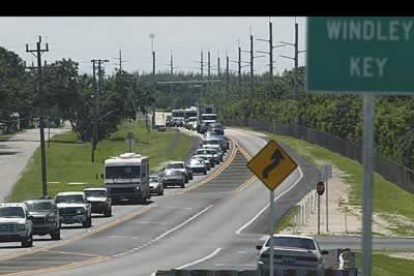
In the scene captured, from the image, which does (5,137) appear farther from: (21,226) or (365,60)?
(365,60)

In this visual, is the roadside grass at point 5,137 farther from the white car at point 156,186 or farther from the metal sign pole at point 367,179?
the metal sign pole at point 367,179

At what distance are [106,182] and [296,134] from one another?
57.1 meters

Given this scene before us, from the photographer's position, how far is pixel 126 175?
6153 centimetres

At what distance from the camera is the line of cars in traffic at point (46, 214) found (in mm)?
40531

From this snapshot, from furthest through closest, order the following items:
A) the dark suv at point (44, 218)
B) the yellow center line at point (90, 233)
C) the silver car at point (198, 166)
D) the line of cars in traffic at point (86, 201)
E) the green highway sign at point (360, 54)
Result: the silver car at point (198, 166) → the dark suv at point (44, 218) → the line of cars in traffic at point (86, 201) → the yellow center line at point (90, 233) → the green highway sign at point (360, 54)

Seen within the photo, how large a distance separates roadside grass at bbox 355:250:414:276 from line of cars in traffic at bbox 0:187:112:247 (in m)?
12.2

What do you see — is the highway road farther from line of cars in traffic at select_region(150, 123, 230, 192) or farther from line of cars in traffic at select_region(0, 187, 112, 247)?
line of cars in traffic at select_region(150, 123, 230, 192)

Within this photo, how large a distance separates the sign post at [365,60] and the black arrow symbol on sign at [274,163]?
9.13 m

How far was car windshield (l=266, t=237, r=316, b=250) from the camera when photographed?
28625 mm

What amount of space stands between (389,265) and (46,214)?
Result: 15.1 m

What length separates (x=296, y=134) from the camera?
117625 mm

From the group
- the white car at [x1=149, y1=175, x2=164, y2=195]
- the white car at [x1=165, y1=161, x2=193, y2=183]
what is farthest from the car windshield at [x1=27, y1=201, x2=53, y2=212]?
the white car at [x1=165, y1=161, x2=193, y2=183]

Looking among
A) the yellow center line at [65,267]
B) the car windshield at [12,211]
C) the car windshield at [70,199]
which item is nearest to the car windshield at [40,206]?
the car windshield at [12,211]

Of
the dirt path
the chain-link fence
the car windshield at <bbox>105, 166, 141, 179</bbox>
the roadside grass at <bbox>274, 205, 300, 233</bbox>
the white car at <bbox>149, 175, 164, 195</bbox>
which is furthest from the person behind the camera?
the white car at <bbox>149, 175, 164, 195</bbox>
